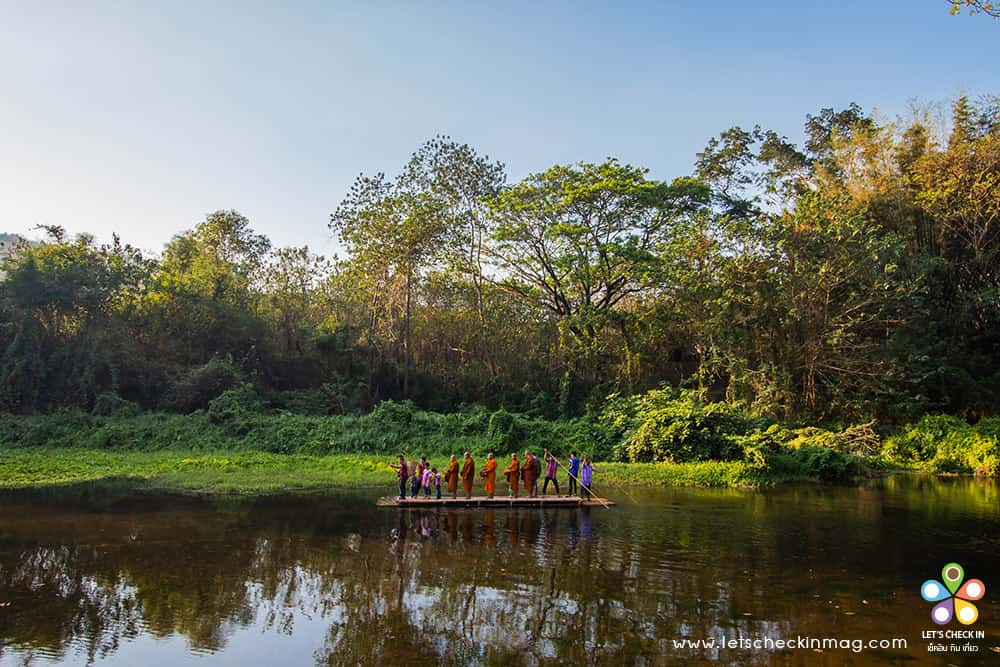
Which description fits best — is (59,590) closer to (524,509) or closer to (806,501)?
(524,509)

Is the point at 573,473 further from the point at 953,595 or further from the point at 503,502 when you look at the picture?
the point at 953,595

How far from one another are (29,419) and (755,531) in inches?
1039

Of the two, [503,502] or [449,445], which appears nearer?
[503,502]

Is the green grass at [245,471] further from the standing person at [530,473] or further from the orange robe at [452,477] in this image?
the standing person at [530,473]

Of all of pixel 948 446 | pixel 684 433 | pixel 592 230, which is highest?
pixel 592 230

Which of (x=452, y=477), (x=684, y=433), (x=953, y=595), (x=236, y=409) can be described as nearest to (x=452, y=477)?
(x=452, y=477)

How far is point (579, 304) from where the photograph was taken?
3231 cm

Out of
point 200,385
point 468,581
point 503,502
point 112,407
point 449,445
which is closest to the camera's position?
point 468,581

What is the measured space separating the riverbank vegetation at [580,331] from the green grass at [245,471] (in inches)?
13.9

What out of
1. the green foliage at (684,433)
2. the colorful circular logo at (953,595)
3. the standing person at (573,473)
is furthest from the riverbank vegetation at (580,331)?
the colorful circular logo at (953,595)

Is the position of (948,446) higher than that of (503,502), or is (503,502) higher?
(948,446)

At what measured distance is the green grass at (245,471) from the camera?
766 inches

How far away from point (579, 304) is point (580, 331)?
138cm

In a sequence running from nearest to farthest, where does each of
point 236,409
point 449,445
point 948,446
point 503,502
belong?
point 503,502
point 948,446
point 449,445
point 236,409
